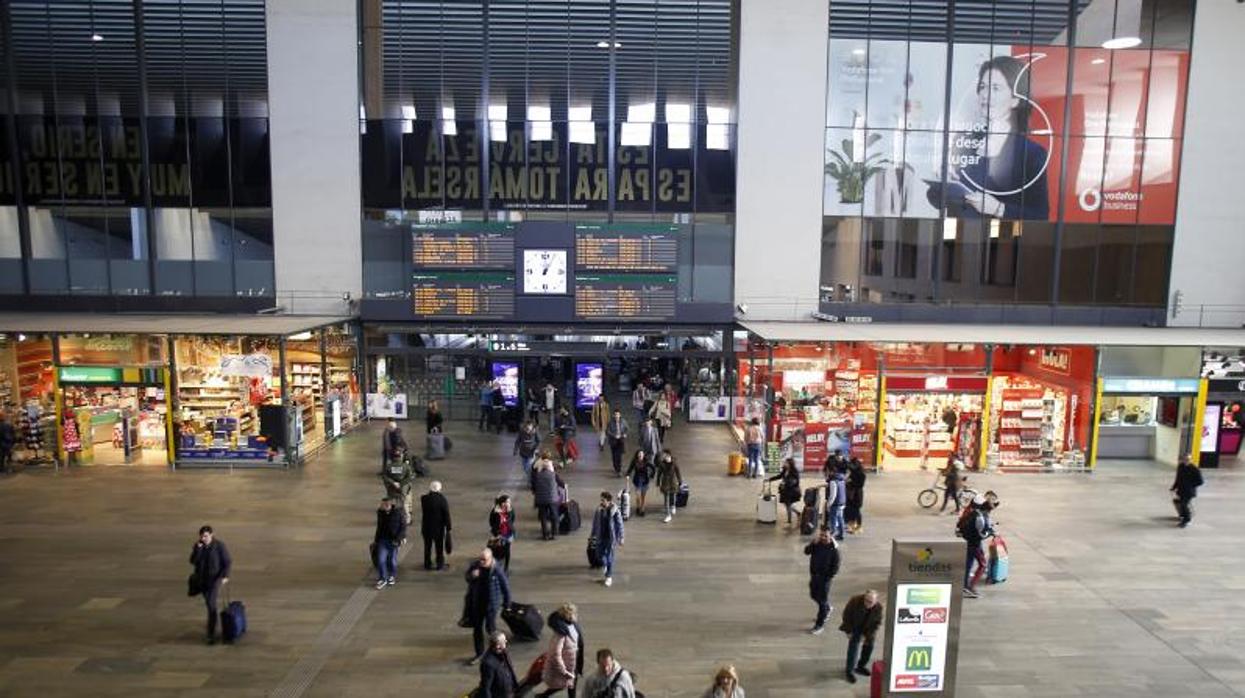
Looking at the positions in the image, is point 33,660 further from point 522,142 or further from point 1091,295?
point 1091,295

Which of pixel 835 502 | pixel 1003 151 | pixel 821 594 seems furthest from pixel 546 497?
pixel 1003 151

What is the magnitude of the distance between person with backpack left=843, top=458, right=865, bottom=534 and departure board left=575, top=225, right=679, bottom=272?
351 inches

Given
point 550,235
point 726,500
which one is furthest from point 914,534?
point 550,235

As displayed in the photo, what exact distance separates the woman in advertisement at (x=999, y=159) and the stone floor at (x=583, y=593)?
8.34 metres

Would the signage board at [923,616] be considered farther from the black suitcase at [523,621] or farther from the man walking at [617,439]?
the man walking at [617,439]

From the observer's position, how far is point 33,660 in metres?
9.51

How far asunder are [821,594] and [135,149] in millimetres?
21125

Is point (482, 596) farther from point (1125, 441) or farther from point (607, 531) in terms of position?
point (1125, 441)

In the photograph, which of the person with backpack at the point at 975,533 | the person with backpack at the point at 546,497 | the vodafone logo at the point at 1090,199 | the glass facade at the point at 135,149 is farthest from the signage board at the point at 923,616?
the glass facade at the point at 135,149

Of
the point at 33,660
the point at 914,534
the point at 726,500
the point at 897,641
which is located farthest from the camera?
the point at 726,500

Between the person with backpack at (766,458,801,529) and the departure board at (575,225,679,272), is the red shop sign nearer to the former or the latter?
the person with backpack at (766,458,801,529)

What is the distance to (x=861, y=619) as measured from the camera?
9.14 metres

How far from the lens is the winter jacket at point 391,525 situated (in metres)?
11.2

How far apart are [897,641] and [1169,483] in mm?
13238
